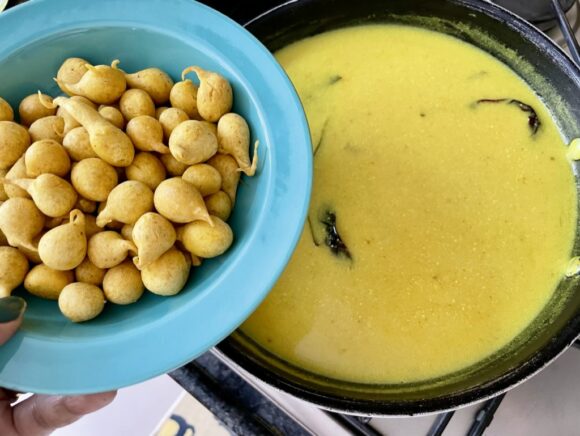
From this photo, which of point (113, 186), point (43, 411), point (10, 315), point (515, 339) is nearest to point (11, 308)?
point (10, 315)

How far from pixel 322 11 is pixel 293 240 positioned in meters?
0.56

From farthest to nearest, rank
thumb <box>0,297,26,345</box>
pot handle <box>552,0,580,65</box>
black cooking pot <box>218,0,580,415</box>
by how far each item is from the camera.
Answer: pot handle <box>552,0,580,65</box> → black cooking pot <box>218,0,580,415</box> → thumb <box>0,297,26,345</box>

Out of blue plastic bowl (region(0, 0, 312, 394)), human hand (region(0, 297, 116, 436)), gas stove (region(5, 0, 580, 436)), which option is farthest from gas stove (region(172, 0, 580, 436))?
blue plastic bowl (region(0, 0, 312, 394))

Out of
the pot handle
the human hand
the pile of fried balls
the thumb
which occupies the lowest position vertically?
the human hand

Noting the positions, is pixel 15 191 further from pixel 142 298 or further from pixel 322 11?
pixel 322 11

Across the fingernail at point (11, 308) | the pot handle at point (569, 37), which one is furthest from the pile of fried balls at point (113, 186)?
the pot handle at point (569, 37)

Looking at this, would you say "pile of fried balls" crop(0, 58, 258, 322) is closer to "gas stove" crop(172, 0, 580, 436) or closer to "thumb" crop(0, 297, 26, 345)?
"thumb" crop(0, 297, 26, 345)

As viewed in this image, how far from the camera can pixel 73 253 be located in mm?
608

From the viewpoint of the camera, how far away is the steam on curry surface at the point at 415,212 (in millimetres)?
799

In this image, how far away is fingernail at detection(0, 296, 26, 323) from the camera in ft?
1.91

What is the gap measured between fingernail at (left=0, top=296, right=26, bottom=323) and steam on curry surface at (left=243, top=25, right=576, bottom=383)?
327mm

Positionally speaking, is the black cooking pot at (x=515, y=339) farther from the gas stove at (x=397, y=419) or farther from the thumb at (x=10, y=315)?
the thumb at (x=10, y=315)

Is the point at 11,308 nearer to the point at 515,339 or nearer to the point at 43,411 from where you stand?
the point at 43,411

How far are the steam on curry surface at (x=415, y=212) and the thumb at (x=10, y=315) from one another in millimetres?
327
